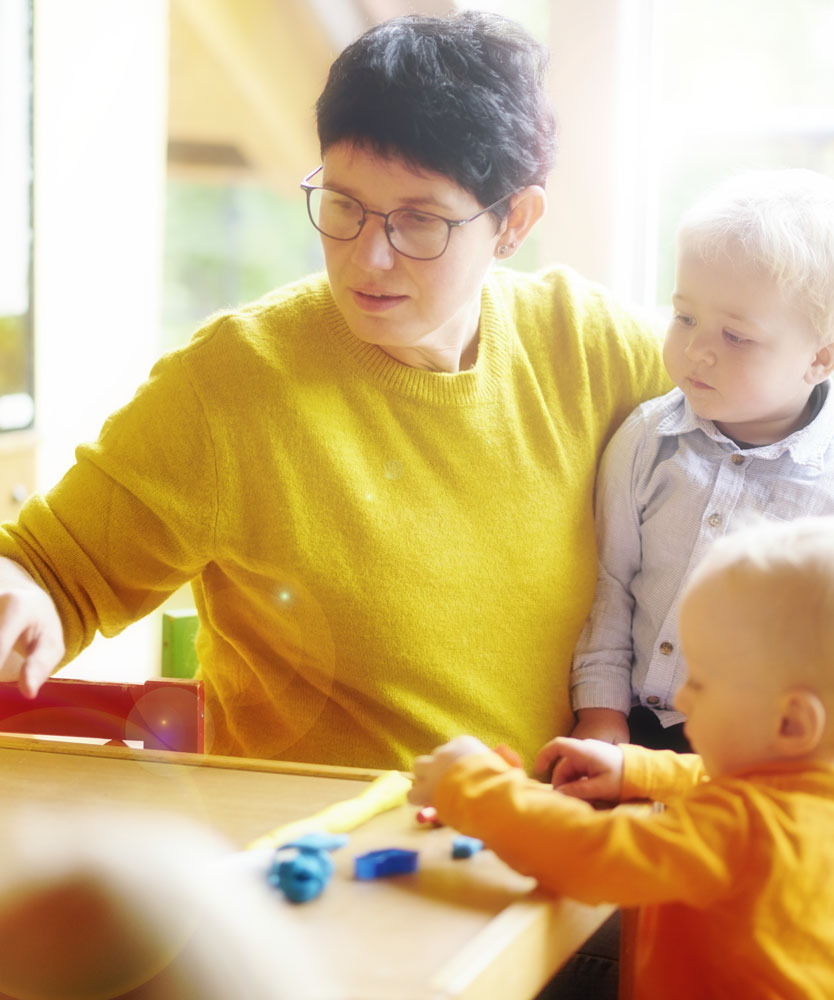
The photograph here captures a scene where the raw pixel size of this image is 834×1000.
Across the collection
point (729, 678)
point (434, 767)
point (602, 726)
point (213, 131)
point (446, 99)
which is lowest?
point (602, 726)

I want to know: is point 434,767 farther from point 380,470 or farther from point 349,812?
point 380,470

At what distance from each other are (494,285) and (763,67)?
1242mm

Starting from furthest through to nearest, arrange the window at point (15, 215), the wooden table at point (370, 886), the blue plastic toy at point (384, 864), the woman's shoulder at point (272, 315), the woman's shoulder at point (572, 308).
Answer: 1. the window at point (15, 215)
2. the woman's shoulder at point (572, 308)
3. the woman's shoulder at point (272, 315)
4. the blue plastic toy at point (384, 864)
5. the wooden table at point (370, 886)

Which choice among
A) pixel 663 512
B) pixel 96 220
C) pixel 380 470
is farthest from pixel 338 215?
pixel 96 220

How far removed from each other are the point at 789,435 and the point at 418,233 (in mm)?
496

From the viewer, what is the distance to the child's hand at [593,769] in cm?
104

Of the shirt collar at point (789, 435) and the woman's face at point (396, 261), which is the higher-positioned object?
the woman's face at point (396, 261)

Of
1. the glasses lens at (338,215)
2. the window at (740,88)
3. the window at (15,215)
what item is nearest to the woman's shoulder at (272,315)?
the glasses lens at (338,215)

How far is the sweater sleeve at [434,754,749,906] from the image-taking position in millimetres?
797

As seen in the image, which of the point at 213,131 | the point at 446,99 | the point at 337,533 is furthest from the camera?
the point at 213,131

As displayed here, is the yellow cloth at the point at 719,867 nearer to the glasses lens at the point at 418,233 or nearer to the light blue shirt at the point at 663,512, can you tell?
the light blue shirt at the point at 663,512

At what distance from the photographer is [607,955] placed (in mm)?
1115

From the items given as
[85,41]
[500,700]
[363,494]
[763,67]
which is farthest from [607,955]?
[85,41]

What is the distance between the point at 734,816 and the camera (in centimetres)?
Answer: 81
